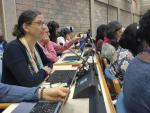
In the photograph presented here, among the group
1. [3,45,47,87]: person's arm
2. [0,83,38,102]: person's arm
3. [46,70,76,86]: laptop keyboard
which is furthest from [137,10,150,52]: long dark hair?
[3,45,47,87]: person's arm

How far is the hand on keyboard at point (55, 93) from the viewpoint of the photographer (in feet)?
4.78

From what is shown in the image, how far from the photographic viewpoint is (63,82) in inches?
82.2

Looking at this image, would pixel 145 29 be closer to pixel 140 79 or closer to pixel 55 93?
pixel 140 79

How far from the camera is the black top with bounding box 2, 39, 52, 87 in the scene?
2.07m

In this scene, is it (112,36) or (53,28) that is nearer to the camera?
(112,36)

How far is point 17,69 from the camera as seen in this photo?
2062mm

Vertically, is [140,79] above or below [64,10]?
below

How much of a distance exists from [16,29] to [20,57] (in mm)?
349

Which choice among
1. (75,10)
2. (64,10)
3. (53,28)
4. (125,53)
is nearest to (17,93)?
(125,53)

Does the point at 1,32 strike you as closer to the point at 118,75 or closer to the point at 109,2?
the point at 118,75

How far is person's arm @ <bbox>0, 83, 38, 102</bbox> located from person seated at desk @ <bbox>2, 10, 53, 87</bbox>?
44 cm

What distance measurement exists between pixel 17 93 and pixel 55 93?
0.84 feet

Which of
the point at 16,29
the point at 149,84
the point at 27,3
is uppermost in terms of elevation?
the point at 27,3

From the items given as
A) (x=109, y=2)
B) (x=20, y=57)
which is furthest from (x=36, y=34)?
(x=109, y=2)
